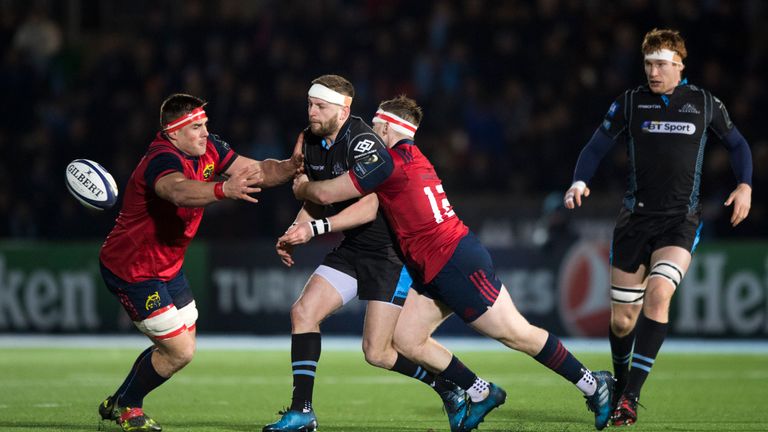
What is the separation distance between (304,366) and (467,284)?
116cm

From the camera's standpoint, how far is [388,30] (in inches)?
755

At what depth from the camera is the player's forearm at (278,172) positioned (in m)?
8.14

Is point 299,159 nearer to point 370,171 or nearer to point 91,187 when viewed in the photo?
point 370,171

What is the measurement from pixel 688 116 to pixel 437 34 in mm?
10711

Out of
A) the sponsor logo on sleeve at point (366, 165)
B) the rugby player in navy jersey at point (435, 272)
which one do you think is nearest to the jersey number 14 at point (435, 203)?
the rugby player in navy jersey at point (435, 272)

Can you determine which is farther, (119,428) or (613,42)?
(613,42)

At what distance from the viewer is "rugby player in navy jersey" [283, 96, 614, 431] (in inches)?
291

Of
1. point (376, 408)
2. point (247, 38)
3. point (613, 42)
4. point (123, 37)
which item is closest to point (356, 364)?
point (376, 408)

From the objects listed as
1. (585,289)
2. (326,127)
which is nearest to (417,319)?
(326,127)

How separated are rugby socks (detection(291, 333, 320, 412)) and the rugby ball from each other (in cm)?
153

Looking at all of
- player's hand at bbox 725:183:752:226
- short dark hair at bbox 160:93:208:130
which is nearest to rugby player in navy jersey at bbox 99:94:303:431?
short dark hair at bbox 160:93:208:130

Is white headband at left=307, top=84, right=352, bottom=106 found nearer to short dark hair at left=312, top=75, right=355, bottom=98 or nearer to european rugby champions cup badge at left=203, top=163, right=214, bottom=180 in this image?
short dark hair at left=312, top=75, right=355, bottom=98

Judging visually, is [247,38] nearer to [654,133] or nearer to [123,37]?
[123,37]

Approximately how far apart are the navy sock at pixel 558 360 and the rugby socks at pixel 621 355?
995 millimetres
